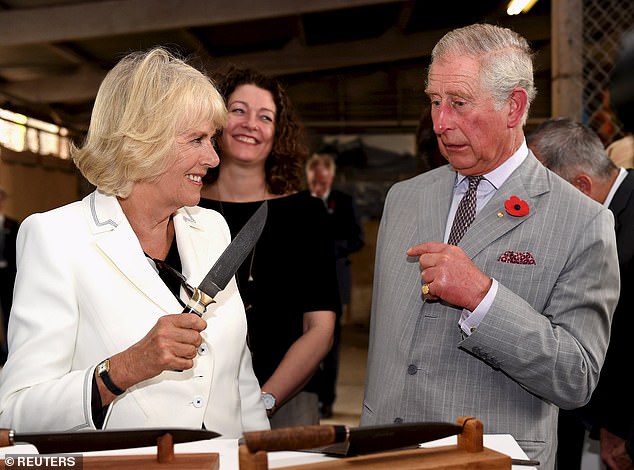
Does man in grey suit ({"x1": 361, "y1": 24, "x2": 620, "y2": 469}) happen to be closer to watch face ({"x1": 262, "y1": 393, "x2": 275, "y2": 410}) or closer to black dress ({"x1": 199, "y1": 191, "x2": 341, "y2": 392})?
watch face ({"x1": 262, "y1": 393, "x2": 275, "y2": 410})

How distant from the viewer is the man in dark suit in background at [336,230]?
6312 millimetres

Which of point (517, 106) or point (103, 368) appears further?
point (517, 106)

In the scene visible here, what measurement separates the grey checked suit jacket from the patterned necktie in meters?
0.03

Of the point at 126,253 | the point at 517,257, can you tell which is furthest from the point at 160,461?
the point at 517,257

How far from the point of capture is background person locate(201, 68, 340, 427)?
8.57 feet

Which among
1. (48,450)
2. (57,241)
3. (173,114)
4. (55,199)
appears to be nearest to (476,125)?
(173,114)

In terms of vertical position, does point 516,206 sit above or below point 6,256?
below

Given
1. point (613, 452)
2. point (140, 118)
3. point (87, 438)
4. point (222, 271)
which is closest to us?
point (87, 438)

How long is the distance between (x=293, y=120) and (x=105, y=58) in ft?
30.1

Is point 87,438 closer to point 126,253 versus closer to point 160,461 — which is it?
point 160,461

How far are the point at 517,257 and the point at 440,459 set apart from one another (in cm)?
74

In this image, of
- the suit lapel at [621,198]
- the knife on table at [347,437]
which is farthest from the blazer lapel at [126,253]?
the suit lapel at [621,198]

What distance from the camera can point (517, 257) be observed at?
1864 mm

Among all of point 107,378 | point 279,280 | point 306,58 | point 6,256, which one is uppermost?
point 306,58
